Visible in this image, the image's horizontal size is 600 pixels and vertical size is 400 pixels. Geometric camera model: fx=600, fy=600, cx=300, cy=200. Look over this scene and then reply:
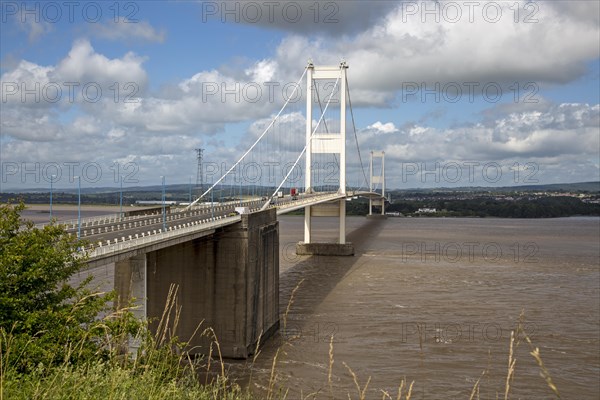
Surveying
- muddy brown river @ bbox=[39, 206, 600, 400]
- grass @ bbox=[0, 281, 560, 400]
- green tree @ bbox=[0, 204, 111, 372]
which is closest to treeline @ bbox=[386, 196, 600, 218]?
muddy brown river @ bbox=[39, 206, 600, 400]

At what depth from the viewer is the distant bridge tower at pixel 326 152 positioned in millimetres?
48594

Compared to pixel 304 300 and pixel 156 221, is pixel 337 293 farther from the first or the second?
pixel 156 221

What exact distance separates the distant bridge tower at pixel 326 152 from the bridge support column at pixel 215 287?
26835 mm

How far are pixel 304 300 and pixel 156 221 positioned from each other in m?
8.76

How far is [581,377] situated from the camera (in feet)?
54.3

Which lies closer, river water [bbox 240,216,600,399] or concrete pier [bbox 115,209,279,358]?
river water [bbox 240,216,600,399]

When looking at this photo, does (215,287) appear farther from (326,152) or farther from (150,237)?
(326,152)

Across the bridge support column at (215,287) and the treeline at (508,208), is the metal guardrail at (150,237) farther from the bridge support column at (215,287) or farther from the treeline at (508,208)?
the treeline at (508,208)

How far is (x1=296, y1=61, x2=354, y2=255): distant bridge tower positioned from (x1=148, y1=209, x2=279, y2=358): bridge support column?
26835 millimetres

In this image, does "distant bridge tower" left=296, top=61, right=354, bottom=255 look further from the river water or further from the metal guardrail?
the metal guardrail

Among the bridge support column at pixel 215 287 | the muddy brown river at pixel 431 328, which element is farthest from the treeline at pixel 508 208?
the bridge support column at pixel 215 287

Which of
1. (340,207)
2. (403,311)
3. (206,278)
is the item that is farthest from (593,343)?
(340,207)

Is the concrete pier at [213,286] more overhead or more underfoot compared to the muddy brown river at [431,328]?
more overhead

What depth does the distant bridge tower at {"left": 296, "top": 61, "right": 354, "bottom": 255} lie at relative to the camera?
1913 inches
